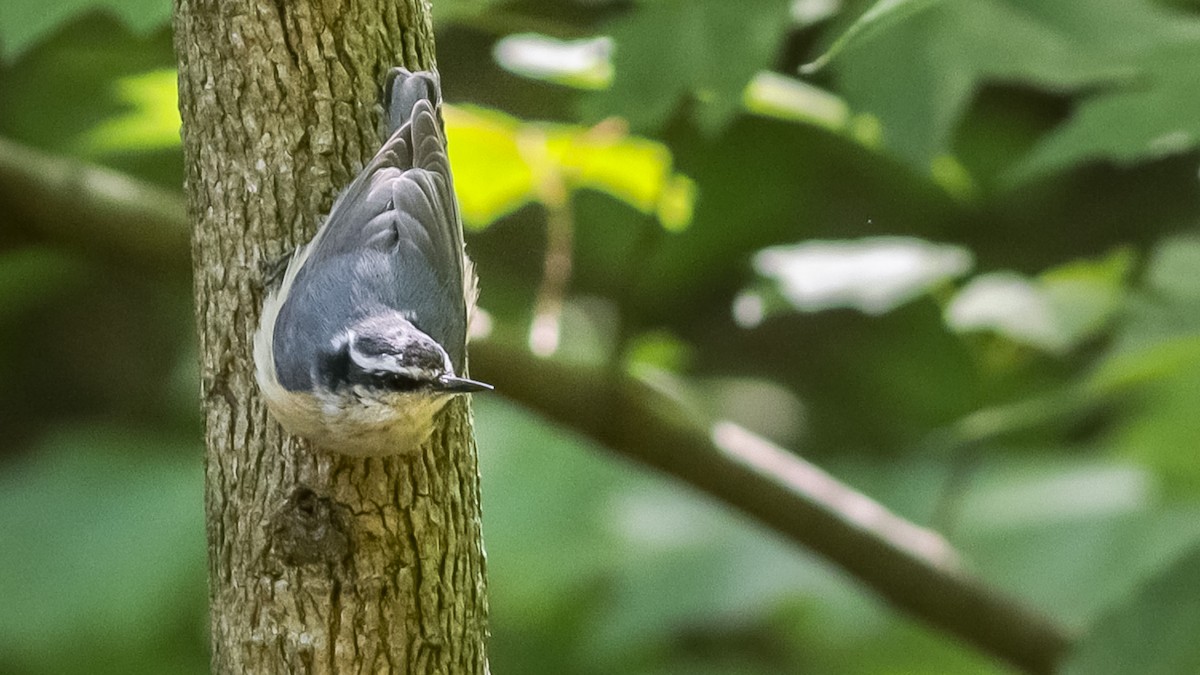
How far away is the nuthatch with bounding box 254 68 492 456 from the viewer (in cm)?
164

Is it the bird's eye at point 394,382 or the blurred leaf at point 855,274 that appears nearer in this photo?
the bird's eye at point 394,382

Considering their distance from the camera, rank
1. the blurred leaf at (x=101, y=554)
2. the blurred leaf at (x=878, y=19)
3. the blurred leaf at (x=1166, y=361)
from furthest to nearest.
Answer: the blurred leaf at (x=101, y=554)
the blurred leaf at (x=1166, y=361)
the blurred leaf at (x=878, y=19)

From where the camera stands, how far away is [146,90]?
2.45 m

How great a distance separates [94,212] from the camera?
273 cm

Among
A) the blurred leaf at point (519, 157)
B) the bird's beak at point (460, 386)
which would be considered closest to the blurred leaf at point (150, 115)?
the blurred leaf at point (519, 157)

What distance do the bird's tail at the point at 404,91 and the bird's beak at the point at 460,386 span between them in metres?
0.35

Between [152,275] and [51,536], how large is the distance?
0.95 metres

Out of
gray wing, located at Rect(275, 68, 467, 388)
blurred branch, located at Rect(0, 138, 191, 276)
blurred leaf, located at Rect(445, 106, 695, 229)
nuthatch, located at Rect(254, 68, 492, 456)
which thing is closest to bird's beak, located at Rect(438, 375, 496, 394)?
nuthatch, located at Rect(254, 68, 492, 456)

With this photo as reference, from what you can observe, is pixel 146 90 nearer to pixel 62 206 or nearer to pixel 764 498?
pixel 62 206

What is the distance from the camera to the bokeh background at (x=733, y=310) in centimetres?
203

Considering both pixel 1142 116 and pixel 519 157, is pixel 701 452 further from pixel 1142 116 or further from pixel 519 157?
pixel 1142 116

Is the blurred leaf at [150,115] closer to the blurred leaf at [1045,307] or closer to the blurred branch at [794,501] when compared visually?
the blurred branch at [794,501]

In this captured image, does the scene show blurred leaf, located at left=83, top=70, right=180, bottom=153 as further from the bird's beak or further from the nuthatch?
the bird's beak

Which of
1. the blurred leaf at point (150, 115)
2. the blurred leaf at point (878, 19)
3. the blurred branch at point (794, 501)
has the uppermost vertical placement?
the blurred leaf at point (150, 115)
